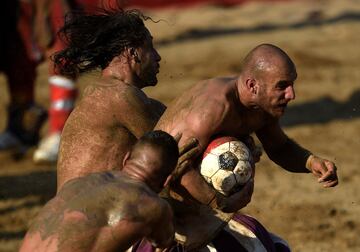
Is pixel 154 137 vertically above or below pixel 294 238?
above

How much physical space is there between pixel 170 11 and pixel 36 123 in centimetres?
849

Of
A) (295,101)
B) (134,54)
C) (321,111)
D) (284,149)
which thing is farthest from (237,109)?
(295,101)

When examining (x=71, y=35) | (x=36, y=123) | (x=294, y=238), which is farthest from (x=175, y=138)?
(x=36, y=123)

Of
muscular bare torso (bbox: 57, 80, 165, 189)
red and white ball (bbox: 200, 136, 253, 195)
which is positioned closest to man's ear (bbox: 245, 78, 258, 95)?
red and white ball (bbox: 200, 136, 253, 195)

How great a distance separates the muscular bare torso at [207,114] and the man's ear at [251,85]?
71 millimetres

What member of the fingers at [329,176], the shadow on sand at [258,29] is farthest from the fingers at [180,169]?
the shadow on sand at [258,29]

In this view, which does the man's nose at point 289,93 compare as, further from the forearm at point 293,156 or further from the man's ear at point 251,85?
the forearm at point 293,156

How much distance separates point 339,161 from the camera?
1032cm

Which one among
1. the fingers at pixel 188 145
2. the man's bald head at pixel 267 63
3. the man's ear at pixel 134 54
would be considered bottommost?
the fingers at pixel 188 145

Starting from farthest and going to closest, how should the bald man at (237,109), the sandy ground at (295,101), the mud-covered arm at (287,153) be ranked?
the sandy ground at (295,101)
the mud-covered arm at (287,153)
the bald man at (237,109)

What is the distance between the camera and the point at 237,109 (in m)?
5.36

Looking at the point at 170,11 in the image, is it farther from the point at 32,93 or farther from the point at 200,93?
the point at 200,93

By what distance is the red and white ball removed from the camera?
5137 mm

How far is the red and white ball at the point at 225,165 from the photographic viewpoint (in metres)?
5.14
